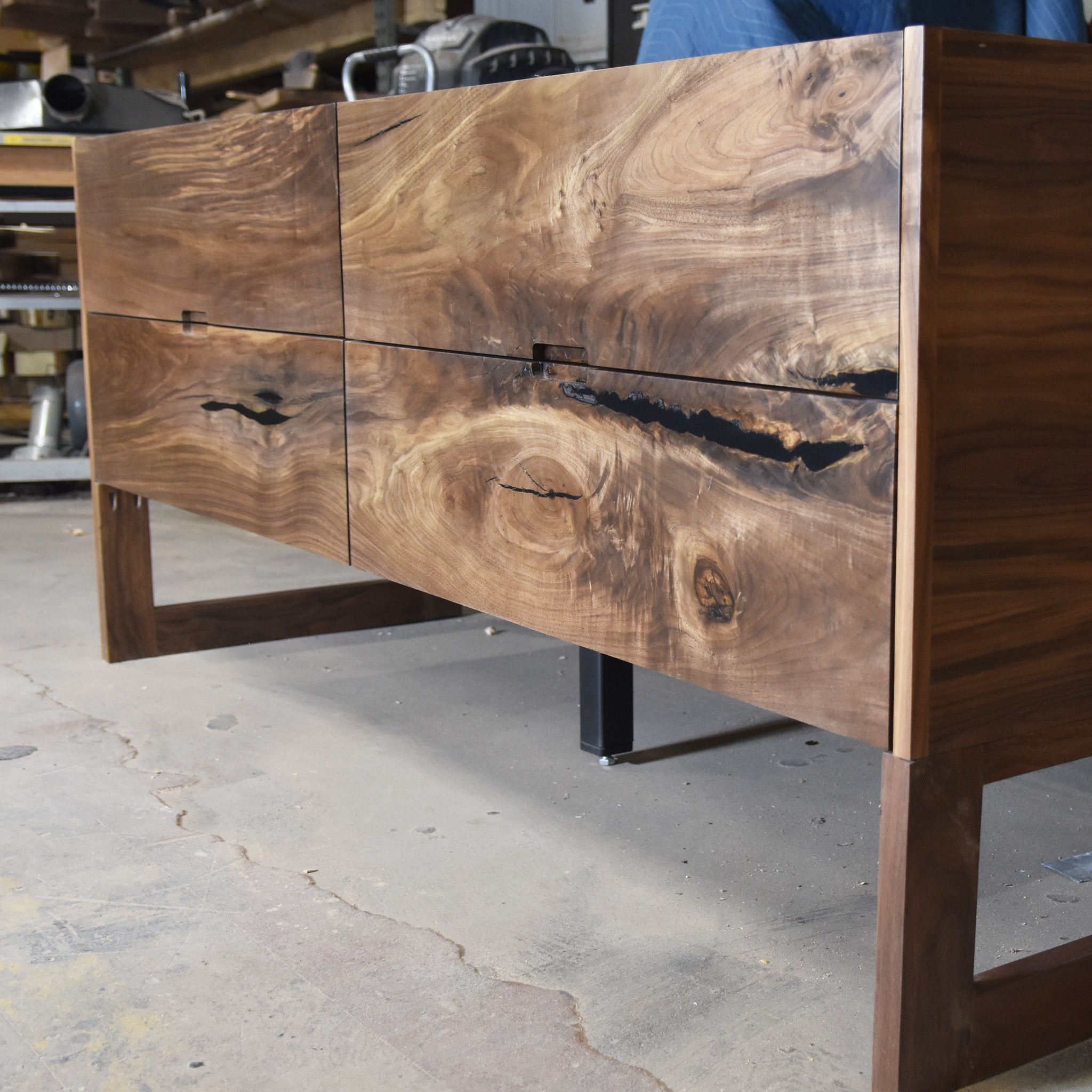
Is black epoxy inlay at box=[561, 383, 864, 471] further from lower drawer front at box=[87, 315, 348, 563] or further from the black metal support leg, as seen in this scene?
the black metal support leg

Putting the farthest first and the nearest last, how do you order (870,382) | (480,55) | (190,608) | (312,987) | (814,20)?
1. (480,55)
2. (190,608)
3. (814,20)
4. (312,987)
5. (870,382)

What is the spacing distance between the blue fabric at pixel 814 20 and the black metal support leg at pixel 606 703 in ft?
2.25

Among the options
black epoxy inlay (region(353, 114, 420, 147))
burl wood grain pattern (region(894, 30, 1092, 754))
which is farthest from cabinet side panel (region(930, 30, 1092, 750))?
black epoxy inlay (region(353, 114, 420, 147))

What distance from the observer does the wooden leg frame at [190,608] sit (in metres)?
2.11

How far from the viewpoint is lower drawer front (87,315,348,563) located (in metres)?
1.49

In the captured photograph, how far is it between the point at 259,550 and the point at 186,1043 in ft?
6.16

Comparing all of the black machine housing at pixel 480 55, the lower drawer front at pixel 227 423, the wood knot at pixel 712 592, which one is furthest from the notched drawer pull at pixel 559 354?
the black machine housing at pixel 480 55

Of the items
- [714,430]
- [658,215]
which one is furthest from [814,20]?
[714,430]

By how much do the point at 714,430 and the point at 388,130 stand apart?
0.54 m

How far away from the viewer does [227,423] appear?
168cm

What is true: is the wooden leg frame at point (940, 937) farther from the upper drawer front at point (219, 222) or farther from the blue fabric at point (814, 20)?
the upper drawer front at point (219, 222)

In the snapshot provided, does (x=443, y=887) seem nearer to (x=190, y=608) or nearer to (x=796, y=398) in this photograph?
(x=796, y=398)

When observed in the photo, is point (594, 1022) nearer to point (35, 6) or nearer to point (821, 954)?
point (821, 954)

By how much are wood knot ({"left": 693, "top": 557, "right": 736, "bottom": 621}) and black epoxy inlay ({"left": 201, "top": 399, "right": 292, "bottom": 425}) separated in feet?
2.24
